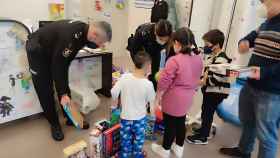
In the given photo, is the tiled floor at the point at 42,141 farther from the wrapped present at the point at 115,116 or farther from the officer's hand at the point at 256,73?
the officer's hand at the point at 256,73

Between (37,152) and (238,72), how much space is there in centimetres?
166

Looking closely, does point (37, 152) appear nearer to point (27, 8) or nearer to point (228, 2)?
point (27, 8)

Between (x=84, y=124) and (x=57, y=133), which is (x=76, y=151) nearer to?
(x=57, y=133)

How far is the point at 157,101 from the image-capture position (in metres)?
1.83

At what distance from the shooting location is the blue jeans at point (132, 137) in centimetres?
171

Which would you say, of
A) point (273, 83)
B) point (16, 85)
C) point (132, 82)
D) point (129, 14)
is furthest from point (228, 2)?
point (16, 85)

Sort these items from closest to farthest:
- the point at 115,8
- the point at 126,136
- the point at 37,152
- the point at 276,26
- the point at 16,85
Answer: the point at 276,26 < the point at 126,136 < the point at 37,152 < the point at 16,85 < the point at 115,8

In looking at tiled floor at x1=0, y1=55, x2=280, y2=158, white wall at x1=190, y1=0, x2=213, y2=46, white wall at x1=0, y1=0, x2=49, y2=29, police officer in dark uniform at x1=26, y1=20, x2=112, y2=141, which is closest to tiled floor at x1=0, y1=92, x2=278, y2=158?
tiled floor at x1=0, y1=55, x2=280, y2=158

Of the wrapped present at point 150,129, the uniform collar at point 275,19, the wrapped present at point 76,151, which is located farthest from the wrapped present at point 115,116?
the uniform collar at point 275,19

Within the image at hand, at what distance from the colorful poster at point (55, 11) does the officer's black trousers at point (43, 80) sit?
1.15 meters

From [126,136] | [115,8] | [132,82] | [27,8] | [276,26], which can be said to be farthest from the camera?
[115,8]

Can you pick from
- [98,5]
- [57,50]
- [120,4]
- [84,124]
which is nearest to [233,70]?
[57,50]

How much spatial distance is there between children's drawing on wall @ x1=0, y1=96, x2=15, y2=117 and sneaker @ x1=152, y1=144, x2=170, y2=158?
1.34 metres

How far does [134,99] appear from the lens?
1.62m
